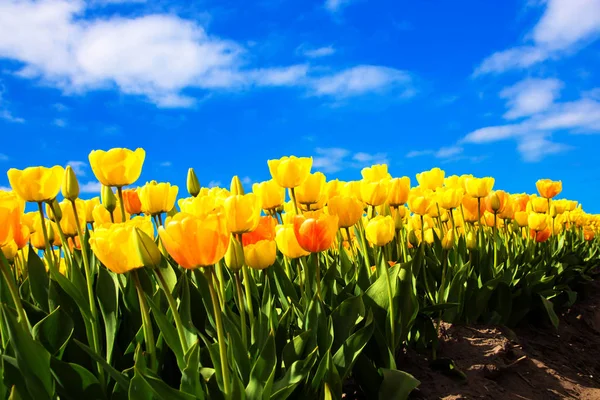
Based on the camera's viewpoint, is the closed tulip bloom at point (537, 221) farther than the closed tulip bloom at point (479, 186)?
Yes

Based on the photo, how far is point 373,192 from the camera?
313cm

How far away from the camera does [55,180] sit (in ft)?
8.05

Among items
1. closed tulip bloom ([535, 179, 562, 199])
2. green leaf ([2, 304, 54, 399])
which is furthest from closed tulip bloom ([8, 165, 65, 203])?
closed tulip bloom ([535, 179, 562, 199])

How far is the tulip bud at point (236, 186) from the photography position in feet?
9.00

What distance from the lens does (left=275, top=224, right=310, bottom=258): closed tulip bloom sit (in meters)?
2.40

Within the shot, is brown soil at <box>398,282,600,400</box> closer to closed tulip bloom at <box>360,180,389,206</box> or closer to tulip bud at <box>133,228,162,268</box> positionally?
closed tulip bloom at <box>360,180,389,206</box>

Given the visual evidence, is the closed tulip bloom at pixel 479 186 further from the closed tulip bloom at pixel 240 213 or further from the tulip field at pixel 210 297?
the closed tulip bloom at pixel 240 213

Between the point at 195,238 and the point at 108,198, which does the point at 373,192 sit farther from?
the point at 195,238

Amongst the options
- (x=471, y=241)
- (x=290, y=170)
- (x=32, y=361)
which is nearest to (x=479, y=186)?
(x=471, y=241)

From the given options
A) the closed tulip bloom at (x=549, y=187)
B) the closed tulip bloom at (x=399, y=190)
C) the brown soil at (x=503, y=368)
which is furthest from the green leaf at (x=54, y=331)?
the closed tulip bloom at (x=549, y=187)

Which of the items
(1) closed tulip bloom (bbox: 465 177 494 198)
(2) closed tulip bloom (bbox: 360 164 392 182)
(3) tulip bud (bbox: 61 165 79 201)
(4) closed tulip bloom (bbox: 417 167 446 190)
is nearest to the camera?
(3) tulip bud (bbox: 61 165 79 201)

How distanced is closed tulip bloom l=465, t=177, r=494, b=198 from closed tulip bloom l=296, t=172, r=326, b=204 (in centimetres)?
167

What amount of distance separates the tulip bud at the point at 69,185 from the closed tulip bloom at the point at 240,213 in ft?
2.88

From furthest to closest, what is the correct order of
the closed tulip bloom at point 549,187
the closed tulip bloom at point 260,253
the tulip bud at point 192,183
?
the closed tulip bloom at point 549,187, the tulip bud at point 192,183, the closed tulip bloom at point 260,253
